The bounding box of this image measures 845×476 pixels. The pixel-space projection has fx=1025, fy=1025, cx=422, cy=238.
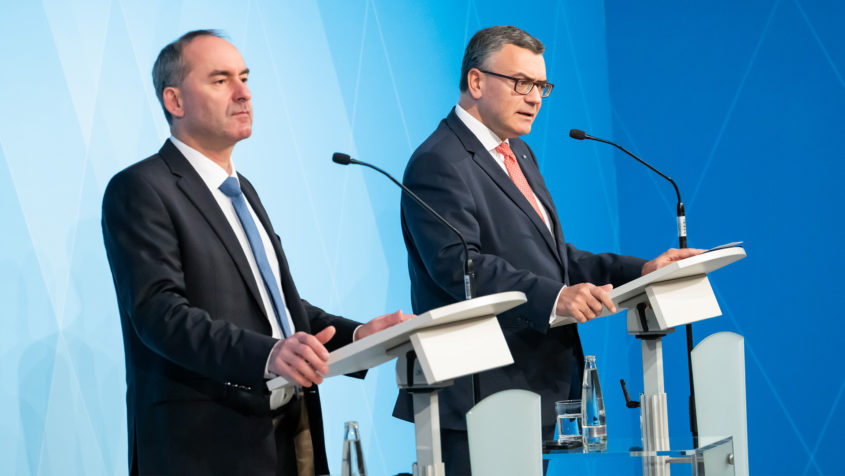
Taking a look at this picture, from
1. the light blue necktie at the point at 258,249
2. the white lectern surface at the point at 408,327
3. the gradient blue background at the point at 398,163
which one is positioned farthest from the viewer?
the gradient blue background at the point at 398,163

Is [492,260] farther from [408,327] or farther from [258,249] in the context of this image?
[408,327]

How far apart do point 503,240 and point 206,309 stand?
3.48 feet

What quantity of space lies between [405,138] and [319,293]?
907mm

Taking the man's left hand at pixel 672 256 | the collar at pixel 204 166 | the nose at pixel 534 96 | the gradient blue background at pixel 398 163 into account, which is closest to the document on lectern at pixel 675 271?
the man's left hand at pixel 672 256

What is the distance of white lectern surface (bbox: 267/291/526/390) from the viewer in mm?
1959

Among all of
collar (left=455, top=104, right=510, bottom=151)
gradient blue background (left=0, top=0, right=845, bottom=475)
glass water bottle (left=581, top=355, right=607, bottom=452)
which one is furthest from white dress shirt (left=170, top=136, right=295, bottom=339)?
collar (left=455, top=104, right=510, bottom=151)

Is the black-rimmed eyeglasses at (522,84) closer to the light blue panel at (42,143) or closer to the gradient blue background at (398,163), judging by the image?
the gradient blue background at (398,163)

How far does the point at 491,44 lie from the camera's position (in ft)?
11.0

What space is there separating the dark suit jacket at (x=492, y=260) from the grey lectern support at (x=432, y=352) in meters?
0.63

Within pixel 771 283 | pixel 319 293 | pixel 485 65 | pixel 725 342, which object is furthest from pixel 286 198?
pixel 771 283

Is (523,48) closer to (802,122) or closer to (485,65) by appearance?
(485,65)

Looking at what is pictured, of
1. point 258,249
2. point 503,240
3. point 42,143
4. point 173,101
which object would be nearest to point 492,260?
point 503,240

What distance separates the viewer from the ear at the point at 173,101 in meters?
2.57

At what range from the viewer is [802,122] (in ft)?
16.7
